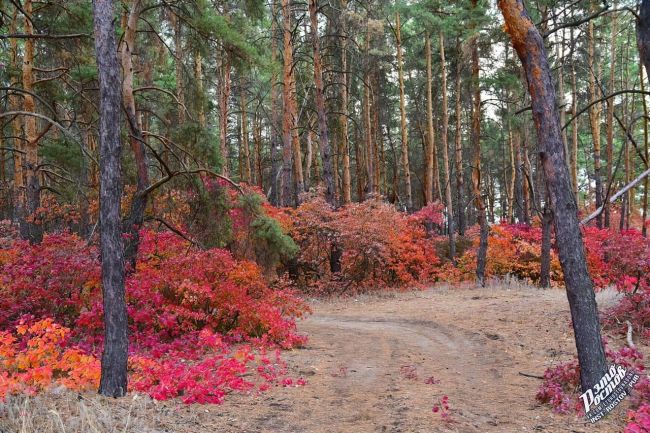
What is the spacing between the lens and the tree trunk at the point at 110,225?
5.13m

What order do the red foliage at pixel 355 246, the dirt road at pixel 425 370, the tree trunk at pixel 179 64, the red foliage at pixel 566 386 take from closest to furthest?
the dirt road at pixel 425 370 < the red foliage at pixel 566 386 < the tree trunk at pixel 179 64 < the red foliage at pixel 355 246

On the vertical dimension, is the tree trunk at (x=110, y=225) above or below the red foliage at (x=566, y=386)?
above

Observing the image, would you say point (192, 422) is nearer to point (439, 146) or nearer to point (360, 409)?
point (360, 409)

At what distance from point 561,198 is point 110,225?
5049 mm

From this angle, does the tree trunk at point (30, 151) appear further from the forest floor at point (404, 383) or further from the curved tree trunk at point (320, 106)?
the curved tree trunk at point (320, 106)

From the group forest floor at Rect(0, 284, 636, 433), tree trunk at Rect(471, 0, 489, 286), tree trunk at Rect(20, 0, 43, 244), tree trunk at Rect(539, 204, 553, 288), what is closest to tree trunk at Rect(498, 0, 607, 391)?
forest floor at Rect(0, 284, 636, 433)

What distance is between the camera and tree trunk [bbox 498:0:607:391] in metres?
5.23

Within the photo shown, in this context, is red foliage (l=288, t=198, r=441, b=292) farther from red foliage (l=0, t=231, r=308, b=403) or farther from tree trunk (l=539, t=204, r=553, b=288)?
red foliage (l=0, t=231, r=308, b=403)

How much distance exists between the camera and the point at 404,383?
654cm

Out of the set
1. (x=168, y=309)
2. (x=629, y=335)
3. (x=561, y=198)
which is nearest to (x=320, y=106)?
(x=168, y=309)

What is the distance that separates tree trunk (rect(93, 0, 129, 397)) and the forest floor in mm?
376

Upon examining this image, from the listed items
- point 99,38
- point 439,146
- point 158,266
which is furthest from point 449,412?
point 439,146

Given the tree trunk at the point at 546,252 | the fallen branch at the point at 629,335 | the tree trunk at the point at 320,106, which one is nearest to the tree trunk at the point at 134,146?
the tree trunk at the point at 320,106

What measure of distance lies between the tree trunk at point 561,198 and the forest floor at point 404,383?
67 centimetres
